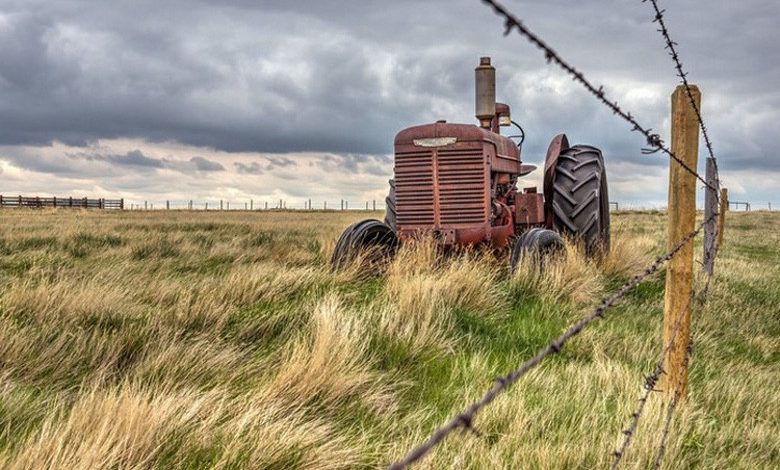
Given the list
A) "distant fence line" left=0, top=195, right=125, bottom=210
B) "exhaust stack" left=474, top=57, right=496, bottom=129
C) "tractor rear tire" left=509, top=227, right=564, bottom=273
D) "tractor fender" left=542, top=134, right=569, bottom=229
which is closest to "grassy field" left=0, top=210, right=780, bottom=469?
"tractor rear tire" left=509, top=227, right=564, bottom=273

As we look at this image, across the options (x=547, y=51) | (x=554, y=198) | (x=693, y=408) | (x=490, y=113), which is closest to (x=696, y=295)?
(x=554, y=198)

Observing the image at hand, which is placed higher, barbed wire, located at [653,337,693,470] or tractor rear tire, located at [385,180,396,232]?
tractor rear tire, located at [385,180,396,232]

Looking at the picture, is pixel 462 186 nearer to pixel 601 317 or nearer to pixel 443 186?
pixel 443 186

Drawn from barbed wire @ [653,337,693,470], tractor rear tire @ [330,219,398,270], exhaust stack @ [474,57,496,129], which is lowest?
barbed wire @ [653,337,693,470]

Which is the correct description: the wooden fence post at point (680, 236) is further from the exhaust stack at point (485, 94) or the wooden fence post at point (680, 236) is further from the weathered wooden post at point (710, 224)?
the exhaust stack at point (485, 94)

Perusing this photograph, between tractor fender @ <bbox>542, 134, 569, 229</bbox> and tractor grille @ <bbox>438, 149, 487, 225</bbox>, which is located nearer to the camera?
tractor grille @ <bbox>438, 149, 487, 225</bbox>

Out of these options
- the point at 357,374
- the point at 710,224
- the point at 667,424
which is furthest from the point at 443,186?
the point at 667,424

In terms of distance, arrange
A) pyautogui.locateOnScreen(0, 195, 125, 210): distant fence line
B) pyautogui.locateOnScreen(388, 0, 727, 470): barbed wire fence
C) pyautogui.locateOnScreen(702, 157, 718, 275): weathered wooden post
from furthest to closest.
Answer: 1. pyautogui.locateOnScreen(0, 195, 125, 210): distant fence line
2. pyautogui.locateOnScreen(702, 157, 718, 275): weathered wooden post
3. pyautogui.locateOnScreen(388, 0, 727, 470): barbed wire fence

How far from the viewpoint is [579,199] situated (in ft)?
24.8

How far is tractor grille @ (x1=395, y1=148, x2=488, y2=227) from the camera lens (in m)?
6.79

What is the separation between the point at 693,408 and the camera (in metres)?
3.32

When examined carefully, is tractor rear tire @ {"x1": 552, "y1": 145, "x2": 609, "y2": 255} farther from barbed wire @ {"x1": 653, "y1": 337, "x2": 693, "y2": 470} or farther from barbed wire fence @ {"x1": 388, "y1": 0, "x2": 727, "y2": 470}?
barbed wire @ {"x1": 653, "y1": 337, "x2": 693, "y2": 470}

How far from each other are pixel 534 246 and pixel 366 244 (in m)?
1.68

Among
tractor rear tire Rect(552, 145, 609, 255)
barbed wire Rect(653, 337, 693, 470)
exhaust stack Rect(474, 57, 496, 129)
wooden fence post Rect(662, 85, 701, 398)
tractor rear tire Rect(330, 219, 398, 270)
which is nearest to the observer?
barbed wire Rect(653, 337, 693, 470)
